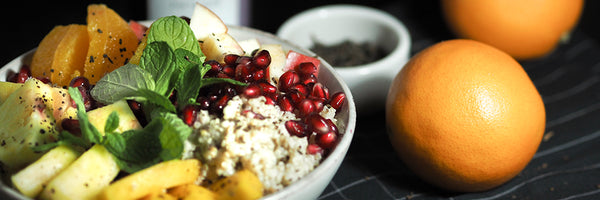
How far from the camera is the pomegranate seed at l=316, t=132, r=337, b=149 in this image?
3.41 ft

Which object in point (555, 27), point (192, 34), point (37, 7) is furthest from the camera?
point (37, 7)

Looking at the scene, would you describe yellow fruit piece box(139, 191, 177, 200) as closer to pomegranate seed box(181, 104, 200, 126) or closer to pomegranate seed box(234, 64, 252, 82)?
pomegranate seed box(181, 104, 200, 126)

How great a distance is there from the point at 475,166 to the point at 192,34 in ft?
2.29

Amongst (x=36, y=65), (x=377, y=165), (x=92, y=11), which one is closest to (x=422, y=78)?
(x=377, y=165)

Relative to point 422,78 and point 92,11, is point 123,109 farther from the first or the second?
point 422,78

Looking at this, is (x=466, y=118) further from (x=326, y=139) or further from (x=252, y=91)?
(x=252, y=91)

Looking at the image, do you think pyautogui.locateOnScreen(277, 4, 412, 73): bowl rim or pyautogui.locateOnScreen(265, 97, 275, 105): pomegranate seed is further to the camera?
pyautogui.locateOnScreen(277, 4, 412, 73): bowl rim

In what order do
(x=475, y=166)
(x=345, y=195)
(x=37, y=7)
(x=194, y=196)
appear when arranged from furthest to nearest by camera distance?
(x=37, y=7) < (x=345, y=195) < (x=475, y=166) < (x=194, y=196)

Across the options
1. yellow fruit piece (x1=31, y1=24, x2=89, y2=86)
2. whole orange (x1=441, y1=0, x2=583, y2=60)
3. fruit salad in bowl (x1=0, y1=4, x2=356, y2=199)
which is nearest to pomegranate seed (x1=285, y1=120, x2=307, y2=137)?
fruit salad in bowl (x1=0, y1=4, x2=356, y2=199)

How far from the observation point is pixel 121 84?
41.1 inches

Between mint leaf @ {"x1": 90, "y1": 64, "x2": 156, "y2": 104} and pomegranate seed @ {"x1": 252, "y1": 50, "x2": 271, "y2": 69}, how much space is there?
212 mm

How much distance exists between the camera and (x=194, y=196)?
2.94ft

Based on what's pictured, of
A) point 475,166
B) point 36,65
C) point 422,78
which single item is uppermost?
point 36,65

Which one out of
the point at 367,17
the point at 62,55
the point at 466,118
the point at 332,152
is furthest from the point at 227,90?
the point at 367,17
